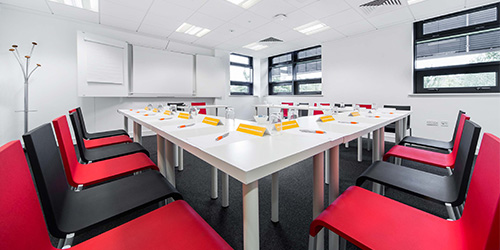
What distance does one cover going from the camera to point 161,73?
535cm

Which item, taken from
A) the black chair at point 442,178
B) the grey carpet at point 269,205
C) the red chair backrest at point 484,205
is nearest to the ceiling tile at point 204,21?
the grey carpet at point 269,205

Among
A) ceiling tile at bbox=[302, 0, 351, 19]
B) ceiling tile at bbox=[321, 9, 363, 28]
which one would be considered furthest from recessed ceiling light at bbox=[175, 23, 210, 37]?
ceiling tile at bbox=[321, 9, 363, 28]

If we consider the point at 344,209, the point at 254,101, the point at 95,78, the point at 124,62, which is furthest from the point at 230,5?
the point at 254,101

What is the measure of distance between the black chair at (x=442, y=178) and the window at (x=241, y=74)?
6419mm

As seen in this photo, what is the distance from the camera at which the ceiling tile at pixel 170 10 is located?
11.4 feet

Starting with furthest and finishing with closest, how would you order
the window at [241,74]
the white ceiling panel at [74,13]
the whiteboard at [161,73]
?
the window at [241,74] → the whiteboard at [161,73] → the white ceiling panel at [74,13]

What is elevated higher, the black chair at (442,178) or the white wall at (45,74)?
the white wall at (45,74)

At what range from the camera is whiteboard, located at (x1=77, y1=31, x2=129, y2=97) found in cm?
409

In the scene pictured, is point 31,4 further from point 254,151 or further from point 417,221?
point 417,221

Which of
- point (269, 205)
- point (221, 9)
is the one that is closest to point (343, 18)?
point (221, 9)

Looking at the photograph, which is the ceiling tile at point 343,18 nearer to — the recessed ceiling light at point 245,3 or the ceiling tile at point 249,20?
the ceiling tile at point 249,20

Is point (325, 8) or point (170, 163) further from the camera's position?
point (325, 8)

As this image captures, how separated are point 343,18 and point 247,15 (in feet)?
6.45

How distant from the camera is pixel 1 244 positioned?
1.40 ft
